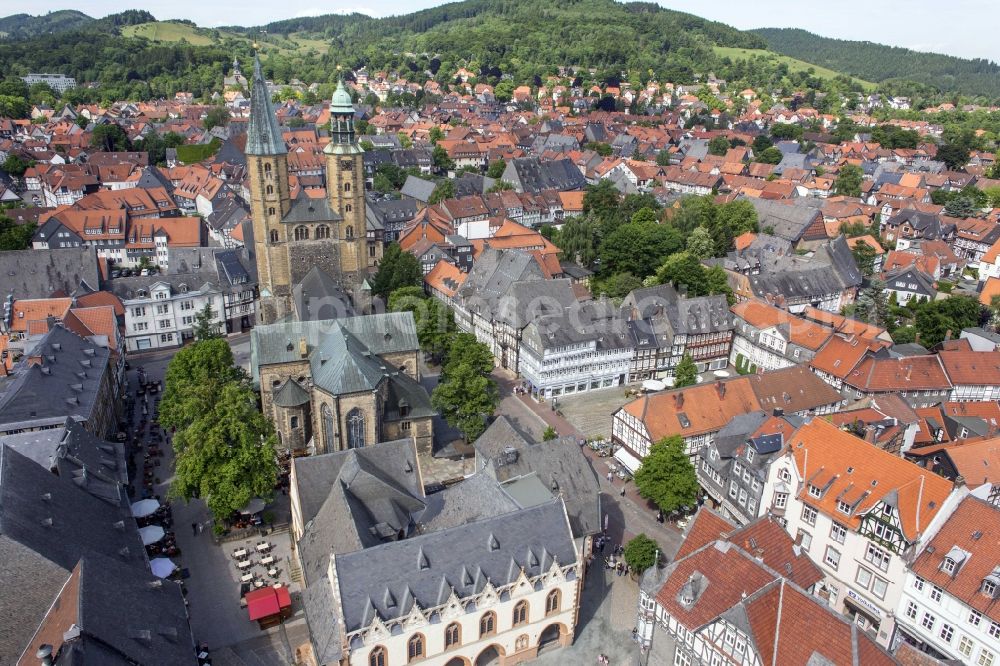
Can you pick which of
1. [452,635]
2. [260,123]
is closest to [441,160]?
[260,123]

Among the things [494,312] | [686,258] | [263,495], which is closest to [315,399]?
[263,495]

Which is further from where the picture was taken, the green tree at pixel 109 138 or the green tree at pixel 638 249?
the green tree at pixel 109 138

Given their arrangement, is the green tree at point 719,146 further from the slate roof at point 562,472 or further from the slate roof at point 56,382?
the slate roof at point 56,382

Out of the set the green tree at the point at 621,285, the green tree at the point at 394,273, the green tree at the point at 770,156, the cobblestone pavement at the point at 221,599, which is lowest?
the cobblestone pavement at the point at 221,599

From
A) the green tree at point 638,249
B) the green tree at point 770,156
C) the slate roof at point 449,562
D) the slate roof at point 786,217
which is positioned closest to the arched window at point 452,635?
the slate roof at point 449,562

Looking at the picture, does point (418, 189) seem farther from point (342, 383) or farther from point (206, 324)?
point (342, 383)

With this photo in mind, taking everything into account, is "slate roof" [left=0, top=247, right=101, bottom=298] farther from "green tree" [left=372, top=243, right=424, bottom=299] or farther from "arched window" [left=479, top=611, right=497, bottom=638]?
"arched window" [left=479, top=611, right=497, bottom=638]

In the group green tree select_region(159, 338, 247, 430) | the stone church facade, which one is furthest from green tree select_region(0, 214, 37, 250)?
the stone church facade

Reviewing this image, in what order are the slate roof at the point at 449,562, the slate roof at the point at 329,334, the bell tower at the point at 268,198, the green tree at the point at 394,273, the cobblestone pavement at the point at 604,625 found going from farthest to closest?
the green tree at the point at 394,273, the bell tower at the point at 268,198, the slate roof at the point at 329,334, the cobblestone pavement at the point at 604,625, the slate roof at the point at 449,562
